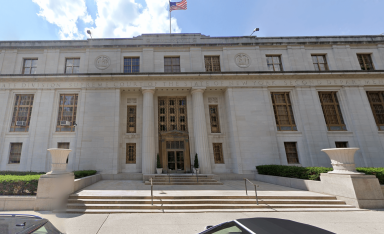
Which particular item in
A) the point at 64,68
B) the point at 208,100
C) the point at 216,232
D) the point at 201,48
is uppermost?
the point at 201,48

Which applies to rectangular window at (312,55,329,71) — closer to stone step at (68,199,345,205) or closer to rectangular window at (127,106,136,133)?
stone step at (68,199,345,205)

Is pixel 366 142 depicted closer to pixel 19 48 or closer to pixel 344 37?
pixel 344 37

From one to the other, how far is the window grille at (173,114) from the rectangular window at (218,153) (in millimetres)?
3724

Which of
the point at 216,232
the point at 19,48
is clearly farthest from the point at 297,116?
the point at 19,48

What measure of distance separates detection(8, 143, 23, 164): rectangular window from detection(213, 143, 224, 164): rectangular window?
19581mm

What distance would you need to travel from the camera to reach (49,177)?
8.53 meters

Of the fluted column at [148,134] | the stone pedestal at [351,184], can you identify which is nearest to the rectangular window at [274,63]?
the stone pedestal at [351,184]

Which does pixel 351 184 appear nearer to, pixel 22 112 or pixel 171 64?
pixel 171 64

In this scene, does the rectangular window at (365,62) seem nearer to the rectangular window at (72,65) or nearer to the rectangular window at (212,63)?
the rectangular window at (212,63)

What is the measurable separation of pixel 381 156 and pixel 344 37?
14.1m

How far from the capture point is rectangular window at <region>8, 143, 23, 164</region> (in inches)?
661

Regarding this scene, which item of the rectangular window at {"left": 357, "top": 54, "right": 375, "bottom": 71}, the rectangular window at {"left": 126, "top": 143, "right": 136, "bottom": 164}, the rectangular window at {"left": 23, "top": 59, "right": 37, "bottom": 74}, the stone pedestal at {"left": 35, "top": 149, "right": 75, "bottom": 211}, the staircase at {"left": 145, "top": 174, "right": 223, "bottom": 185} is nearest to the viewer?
the stone pedestal at {"left": 35, "top": 149, "right": 75, "bottom": 211}

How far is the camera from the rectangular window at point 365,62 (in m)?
20.0

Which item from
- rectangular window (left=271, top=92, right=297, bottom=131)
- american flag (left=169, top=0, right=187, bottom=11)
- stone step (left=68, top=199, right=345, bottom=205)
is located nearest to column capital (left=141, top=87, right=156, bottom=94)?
american flag (left=169, top=0, right=187, bottom=11)
